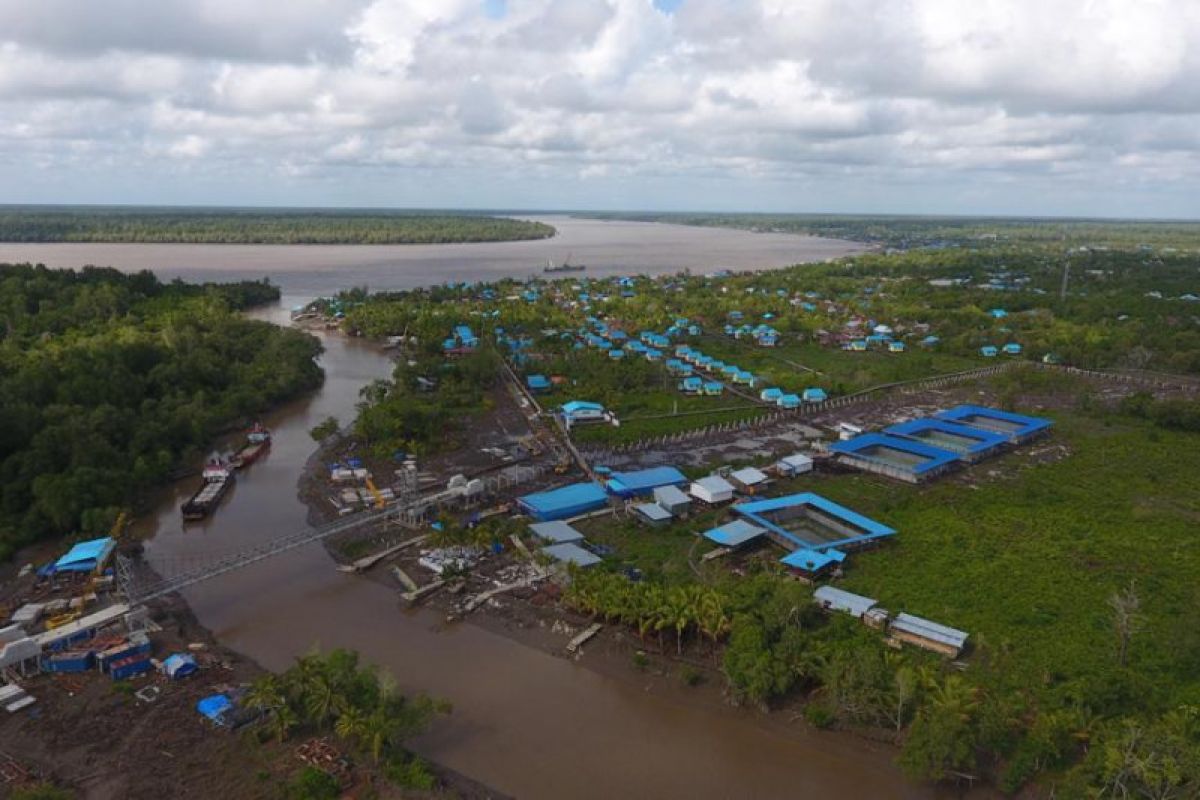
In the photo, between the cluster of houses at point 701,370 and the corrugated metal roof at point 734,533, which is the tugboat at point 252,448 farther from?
the cluster of houses at point 701,370

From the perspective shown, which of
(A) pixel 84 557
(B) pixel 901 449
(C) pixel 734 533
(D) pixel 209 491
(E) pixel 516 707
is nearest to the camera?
(E) pixel 516 707

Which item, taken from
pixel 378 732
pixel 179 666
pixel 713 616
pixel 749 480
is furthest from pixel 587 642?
pixel 749 480

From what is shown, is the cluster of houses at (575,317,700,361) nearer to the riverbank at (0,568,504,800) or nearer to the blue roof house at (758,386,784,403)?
the blue roof house at (758,386,784,403)

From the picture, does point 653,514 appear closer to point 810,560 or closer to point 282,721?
point 810,560

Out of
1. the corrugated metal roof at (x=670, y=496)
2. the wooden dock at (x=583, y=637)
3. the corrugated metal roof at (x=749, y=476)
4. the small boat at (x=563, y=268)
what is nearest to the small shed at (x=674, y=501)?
the corrugated metal roof at (x=670, y=496)

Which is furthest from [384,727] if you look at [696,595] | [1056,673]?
[1056,673]

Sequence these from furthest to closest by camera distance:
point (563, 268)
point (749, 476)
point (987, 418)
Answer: point (563, 268)
point (987, 418)
point (749, 476)
